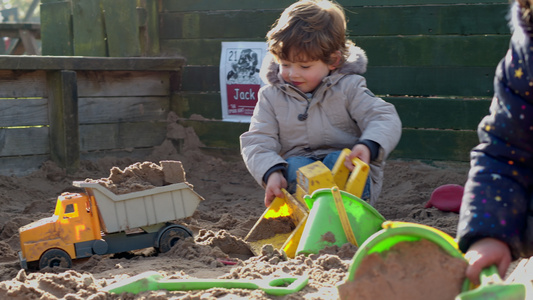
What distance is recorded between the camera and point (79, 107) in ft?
16.7

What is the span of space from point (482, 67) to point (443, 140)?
0.52 m

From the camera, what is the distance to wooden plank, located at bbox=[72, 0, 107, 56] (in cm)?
580

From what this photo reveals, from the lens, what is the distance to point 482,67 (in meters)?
4.44

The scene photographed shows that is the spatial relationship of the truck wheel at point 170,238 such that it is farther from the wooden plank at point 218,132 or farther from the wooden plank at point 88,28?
the wooden plank at point 88,28

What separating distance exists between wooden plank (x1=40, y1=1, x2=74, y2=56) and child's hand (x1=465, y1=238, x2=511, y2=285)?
524 centimetres

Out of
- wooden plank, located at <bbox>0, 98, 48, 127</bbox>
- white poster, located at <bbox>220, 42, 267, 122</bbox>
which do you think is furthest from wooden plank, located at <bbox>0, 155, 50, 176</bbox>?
white poster, located at <bbox>220, 42, 267, 122</bbox>

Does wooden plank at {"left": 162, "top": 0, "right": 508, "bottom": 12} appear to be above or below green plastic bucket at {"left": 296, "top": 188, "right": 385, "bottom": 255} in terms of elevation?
above

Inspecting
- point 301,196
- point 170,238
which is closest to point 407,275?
point 301,196

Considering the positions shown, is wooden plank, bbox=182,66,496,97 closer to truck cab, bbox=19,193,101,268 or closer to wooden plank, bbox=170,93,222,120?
wooden plank, bbox=170,93,222,120

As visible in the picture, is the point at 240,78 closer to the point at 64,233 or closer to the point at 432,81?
the point at 432,81

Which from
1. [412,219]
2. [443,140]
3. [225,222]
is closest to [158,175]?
[225,222]

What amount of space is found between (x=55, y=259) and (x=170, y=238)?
0.47 metres

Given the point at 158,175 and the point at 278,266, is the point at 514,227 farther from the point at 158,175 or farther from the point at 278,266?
the point at 158,175

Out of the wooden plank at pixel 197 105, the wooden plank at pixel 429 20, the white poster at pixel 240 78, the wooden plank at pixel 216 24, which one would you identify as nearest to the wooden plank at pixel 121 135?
the wooden plank at pixel 197 105
